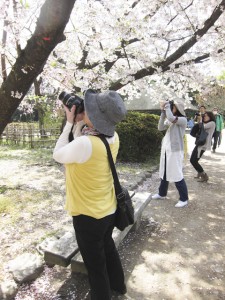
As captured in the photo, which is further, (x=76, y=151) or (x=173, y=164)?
(x=173, y=164)

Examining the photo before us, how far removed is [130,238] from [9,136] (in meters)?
12.1

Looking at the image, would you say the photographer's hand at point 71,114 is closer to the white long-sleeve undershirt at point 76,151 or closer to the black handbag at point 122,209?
the white long-sleeve undershirt at point 76,151

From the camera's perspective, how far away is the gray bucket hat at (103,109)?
7.28 ft

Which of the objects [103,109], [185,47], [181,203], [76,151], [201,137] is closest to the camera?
[76,151]

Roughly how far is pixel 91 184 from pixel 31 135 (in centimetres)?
1208

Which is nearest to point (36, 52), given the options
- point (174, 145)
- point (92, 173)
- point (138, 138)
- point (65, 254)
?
point (92, 173)

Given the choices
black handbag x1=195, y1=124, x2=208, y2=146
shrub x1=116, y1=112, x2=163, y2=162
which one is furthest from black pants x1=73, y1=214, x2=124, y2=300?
shrub x1=116, y1=112, x2=163, y2=162

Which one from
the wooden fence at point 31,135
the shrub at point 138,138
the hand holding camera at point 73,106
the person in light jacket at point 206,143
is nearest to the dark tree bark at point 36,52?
the hand holding camera at point 73,106

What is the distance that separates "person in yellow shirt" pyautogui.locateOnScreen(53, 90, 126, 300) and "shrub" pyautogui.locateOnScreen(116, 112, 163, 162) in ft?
22.0

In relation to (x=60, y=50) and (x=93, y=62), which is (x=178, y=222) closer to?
(x=93, y=62)

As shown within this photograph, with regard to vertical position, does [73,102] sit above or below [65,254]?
above

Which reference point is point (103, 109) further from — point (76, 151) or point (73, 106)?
point (76, 151)

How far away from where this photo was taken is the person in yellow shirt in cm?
220

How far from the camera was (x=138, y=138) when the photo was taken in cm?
923
